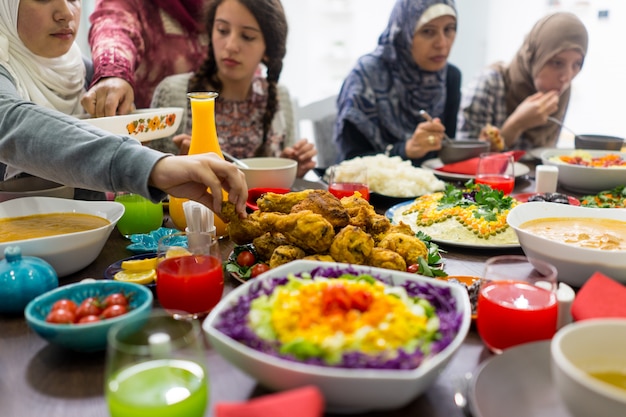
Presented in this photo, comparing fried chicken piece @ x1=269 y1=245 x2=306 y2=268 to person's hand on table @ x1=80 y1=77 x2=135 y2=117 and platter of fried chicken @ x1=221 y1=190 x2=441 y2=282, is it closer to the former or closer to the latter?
platter of fried chicken @ x1=221 y1=190 x2=441 y2=282

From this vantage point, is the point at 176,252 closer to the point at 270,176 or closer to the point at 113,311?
the point at 113,311

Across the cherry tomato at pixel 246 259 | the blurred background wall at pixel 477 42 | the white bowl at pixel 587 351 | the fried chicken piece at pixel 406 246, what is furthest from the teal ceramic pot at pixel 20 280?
the blurred background wall at pixel 477 42

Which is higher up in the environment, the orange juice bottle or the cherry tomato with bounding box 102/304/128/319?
the orange juice bottle

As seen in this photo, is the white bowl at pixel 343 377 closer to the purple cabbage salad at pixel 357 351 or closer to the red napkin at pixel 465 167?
the purple cabbage salad at pixel 357 351

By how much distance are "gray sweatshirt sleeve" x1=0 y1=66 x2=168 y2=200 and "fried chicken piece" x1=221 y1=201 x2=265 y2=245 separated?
0.55 feet

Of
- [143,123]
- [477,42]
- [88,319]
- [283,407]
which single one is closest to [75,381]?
[88,319]

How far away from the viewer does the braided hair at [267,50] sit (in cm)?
264

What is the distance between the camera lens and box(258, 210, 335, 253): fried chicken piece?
134 cm

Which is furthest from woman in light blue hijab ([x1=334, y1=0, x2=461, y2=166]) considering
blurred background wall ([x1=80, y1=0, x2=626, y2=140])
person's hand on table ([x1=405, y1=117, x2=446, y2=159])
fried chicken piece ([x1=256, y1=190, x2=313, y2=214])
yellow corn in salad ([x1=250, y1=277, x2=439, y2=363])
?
yellow corn in salad ([x1=250, y1=277, x2=439, y2=363])

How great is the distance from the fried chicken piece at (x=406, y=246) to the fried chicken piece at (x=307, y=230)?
14cm

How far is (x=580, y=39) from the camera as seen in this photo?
352cm

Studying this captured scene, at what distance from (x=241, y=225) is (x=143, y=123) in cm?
64

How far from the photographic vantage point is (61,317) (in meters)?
1.05

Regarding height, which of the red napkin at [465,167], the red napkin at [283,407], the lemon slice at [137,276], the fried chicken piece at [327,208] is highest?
the fried chicken piece at [327,208]
